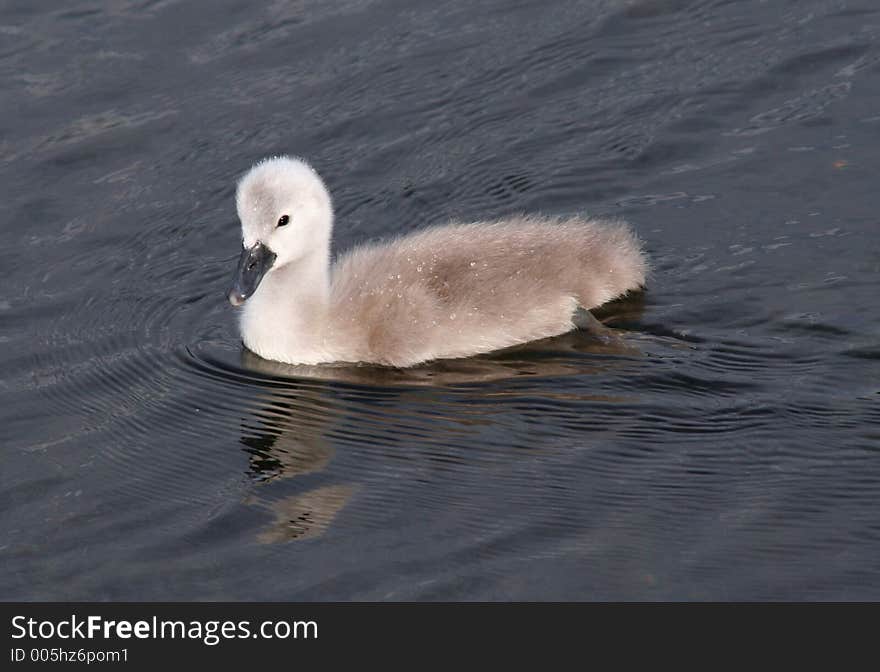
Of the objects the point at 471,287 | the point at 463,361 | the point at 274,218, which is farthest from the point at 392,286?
the point at 274,218

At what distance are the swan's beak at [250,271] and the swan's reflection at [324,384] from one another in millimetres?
427

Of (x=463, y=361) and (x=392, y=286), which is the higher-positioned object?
(x=392, y=286)

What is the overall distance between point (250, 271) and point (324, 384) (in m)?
0.63

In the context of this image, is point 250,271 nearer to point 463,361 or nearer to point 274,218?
point 274,218

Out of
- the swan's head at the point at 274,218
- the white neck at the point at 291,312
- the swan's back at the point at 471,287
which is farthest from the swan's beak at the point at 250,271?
the swan's back at the point at 471,287

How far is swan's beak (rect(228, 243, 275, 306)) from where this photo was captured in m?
7.62

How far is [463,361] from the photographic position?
782 cm

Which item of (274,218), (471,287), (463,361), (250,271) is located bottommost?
(463,361)

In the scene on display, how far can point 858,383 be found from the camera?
720 centimetres

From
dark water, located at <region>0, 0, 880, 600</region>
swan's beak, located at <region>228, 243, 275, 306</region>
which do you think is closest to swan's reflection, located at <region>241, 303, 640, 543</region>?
dark water, located at <region>0, 0, 880, 600</region>

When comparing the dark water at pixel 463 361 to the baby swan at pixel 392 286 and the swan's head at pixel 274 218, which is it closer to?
the baby swan at pixel 392 286

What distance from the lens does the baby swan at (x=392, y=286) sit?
7.77 m

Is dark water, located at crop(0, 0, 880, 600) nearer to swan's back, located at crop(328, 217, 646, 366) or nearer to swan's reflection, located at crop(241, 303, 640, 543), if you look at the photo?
swan's reflection, located at crop(241, 303, 640, 543)
